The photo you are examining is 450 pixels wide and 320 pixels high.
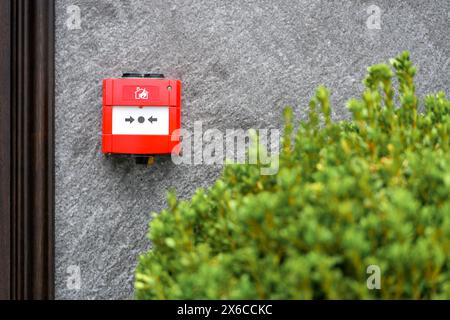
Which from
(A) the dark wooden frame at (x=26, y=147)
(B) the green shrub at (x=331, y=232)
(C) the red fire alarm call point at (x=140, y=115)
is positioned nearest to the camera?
(B) the green shrub at (x=331, y=232)

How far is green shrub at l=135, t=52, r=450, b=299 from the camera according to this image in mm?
814

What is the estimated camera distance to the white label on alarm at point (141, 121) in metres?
1.82

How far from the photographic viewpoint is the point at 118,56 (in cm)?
198

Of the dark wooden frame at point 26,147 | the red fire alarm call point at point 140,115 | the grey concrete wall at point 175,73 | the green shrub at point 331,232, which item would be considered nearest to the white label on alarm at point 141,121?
the red fire alarm call point at point 140,115

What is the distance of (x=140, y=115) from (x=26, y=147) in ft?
1.53

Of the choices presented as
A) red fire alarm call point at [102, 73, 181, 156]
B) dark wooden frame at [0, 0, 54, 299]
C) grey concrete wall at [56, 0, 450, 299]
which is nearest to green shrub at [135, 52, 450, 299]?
red fire alarm call point at [102, 73, 181, 156]

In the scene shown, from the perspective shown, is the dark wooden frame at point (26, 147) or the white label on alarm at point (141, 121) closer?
the white label on alarm at point (141, 121)

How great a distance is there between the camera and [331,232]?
0.82m

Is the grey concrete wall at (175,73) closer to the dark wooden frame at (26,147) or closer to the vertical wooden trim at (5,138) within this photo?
the dark wooden frame at (26,147)

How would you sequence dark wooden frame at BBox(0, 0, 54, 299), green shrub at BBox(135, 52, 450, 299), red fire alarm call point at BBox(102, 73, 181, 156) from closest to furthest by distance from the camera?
1. green shrub at BBox(135, 52, 450, 299)
2. red fire alarm call point at BBox(102, 73, 181, 156)
3. dark wooden frame at BBox(0, 0, 54, 299)

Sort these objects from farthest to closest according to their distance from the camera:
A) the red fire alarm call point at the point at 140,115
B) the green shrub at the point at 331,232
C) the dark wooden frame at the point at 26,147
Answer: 1. the dark wooden frame at the point at 26,147
2. the red fire alarm call point at the point at 140,115
3. the green shrub at the point at 331,232

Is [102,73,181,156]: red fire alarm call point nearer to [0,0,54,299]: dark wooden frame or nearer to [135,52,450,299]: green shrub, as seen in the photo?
[0,0,54,299]: dark wooden frame

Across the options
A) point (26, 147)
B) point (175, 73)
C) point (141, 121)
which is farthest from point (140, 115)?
point (26, 147)

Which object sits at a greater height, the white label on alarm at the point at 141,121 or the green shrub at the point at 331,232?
the white label on alarm at the point at 141,121
